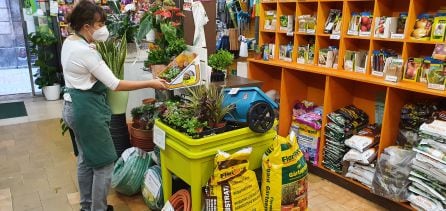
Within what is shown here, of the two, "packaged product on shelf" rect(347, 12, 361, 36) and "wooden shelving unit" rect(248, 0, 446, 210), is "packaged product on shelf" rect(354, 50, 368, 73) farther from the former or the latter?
"packaged product on shelf" rect(347, 12, 361, 36)

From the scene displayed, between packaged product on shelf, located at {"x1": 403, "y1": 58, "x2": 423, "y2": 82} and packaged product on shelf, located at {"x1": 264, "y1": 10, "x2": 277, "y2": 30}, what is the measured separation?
1367mm

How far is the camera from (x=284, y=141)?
196cm

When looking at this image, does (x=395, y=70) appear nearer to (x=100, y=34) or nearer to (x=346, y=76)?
(x=346, y=76)

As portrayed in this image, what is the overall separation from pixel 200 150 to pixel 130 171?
93 centimetres

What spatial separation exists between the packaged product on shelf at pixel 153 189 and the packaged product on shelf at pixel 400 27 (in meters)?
1.93

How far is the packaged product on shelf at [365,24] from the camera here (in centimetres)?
262

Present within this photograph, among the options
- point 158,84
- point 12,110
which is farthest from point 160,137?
point 12,110

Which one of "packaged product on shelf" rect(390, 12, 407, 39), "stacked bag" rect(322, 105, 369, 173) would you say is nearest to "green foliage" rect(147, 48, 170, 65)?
"stacked bag" rect(322, 105, 369, 173)

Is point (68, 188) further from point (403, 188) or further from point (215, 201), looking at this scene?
point (403, 188)

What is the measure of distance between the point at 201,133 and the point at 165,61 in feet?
3.20

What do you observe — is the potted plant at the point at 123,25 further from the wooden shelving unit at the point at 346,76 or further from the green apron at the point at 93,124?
the wooden shelving unit at the point at 346,76

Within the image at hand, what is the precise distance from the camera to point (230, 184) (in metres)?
1.79

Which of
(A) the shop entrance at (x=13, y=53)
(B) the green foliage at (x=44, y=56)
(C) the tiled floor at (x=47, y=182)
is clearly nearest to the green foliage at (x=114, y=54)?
(C) the tiled floor at (x=47, y=182)

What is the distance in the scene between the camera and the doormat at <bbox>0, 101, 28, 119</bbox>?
4.70 metres
